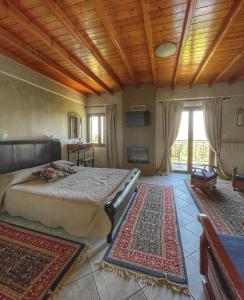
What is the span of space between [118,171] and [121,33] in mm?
2470

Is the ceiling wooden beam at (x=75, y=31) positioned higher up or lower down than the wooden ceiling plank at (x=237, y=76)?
lower down

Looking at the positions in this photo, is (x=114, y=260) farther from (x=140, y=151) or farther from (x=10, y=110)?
(x=140, y=151)

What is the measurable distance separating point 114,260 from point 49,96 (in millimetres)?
3947

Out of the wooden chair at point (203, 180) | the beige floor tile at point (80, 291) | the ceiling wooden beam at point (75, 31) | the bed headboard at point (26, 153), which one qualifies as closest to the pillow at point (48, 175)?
the bed headboard at point (26, 153)

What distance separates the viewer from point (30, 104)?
3.51m

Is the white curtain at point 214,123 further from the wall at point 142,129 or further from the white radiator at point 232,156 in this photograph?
the wall at point 142,129

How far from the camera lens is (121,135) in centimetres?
566

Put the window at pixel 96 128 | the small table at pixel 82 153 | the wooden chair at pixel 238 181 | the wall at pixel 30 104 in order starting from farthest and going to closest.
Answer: the window at pixel 96 128 → the small table at pixel 82 153 → the wooden chair at pixel 238 181 → the wall at pixel 30 104

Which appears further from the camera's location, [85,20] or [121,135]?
[121,135]

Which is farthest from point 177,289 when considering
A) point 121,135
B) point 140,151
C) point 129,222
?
point 121,135

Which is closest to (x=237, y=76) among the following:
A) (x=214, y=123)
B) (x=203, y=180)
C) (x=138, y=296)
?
(x=214, y=123)

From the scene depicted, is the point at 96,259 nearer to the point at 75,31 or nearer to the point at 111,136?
the point at 75,31

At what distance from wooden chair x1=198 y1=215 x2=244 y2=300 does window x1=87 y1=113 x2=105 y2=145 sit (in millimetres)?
5025

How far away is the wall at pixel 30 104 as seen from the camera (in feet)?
9.84
